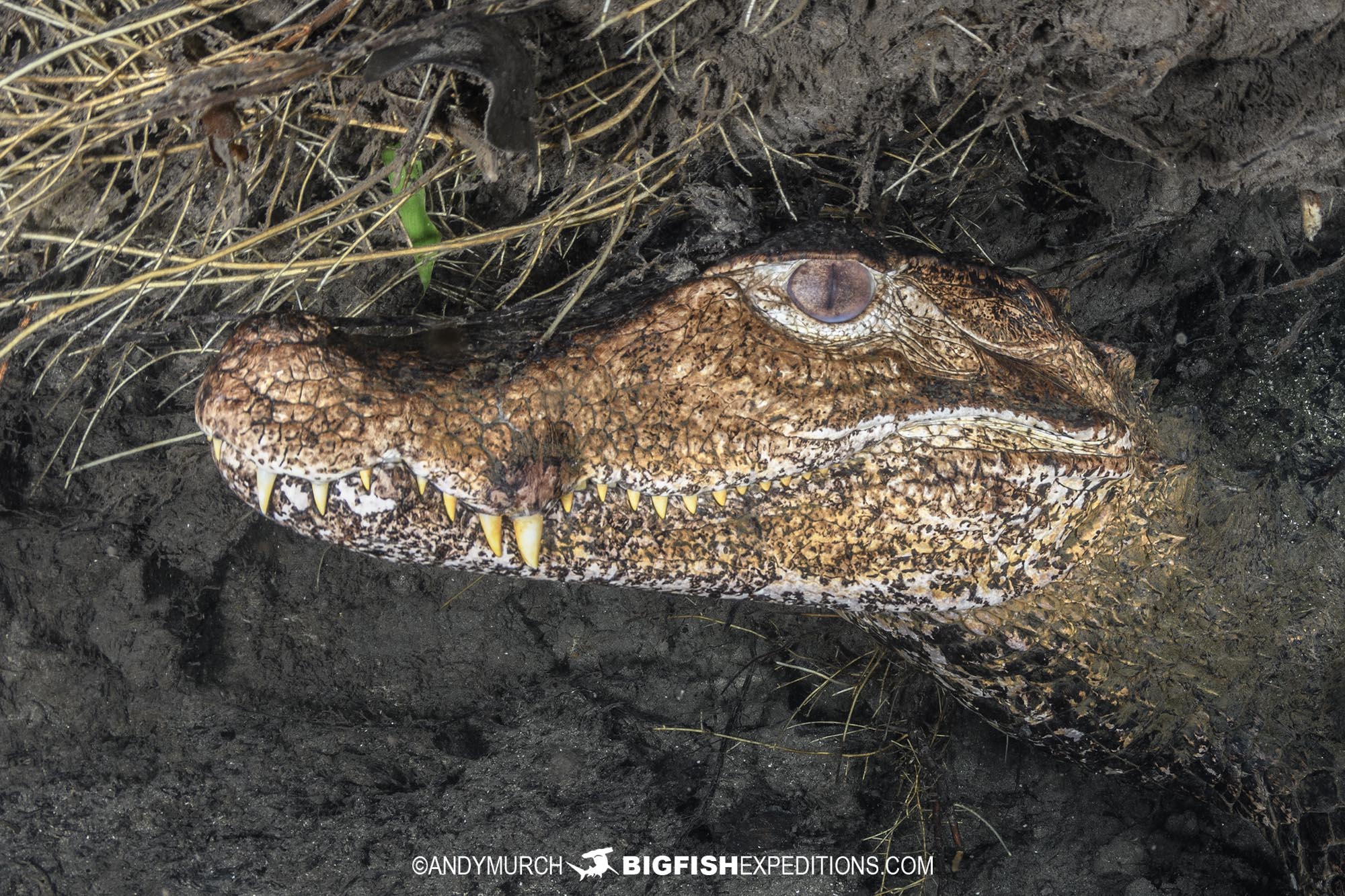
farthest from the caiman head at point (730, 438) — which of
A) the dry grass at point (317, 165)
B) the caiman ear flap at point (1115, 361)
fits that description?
the dry grass at point (317, 165)

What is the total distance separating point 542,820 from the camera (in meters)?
2.48

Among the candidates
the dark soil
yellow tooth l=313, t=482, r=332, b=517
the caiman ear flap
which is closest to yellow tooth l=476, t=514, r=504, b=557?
yellow tooth l=313, t=482, r=332, b=517

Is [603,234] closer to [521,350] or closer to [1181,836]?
[521,350]

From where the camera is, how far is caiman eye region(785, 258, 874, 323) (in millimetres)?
1830

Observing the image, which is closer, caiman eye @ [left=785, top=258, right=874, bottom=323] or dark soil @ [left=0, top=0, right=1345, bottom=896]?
caiman eye @ [left=785, top=258, right=874, bottom=323]

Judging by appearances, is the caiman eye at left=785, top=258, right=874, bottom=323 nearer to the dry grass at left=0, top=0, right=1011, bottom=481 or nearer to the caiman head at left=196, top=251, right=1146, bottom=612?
the caiman head at left=196, top=251, right=1146, bottom=612

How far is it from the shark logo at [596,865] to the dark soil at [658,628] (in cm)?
2

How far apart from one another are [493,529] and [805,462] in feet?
1.99

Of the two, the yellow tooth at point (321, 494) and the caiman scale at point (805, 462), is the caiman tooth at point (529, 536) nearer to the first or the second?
the caiman scale at point (805, 462)

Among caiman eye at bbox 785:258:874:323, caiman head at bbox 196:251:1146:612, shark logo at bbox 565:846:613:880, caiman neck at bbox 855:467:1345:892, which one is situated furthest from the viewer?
shark logo at bbox 565:846:613:880

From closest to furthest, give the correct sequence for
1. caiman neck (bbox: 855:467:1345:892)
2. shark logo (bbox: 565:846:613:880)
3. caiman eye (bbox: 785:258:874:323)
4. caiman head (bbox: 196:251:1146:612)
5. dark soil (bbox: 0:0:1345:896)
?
caiman head (bbox: 196:251:1146:612), caiman eye (bbox: 785:258:874:323), dark soil (bbox: 0:0:1345:896), caiman neck (bbox: 855:467:1345:892), shark logo (bbox: 565:846:613:880)

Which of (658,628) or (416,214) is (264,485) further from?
(658,628)

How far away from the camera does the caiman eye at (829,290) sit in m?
1.83

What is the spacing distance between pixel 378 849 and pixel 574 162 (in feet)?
6.17
